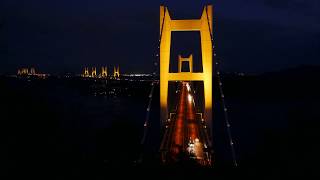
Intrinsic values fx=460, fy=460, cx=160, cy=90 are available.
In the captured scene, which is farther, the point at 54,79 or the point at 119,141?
the point at 54,79

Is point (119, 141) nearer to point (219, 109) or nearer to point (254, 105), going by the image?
point (219, 109)

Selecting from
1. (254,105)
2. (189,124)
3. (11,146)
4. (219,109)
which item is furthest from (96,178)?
(254,105)

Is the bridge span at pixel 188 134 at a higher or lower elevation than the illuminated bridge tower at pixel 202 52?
lower

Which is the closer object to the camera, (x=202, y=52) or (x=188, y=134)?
(x=188, y=134)

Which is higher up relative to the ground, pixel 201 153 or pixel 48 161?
pixel 48 161

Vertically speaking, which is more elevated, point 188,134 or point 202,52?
point 202,52

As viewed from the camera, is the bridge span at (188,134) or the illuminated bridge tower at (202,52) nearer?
the bridge span at (188,134)

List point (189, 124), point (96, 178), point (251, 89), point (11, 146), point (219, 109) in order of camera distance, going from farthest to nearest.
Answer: point (251, 89), point (219, 109), point (189, 124), point (11, 146), point (96, 178)

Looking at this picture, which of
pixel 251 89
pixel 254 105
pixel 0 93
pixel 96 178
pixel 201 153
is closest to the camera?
pixel 96 178
